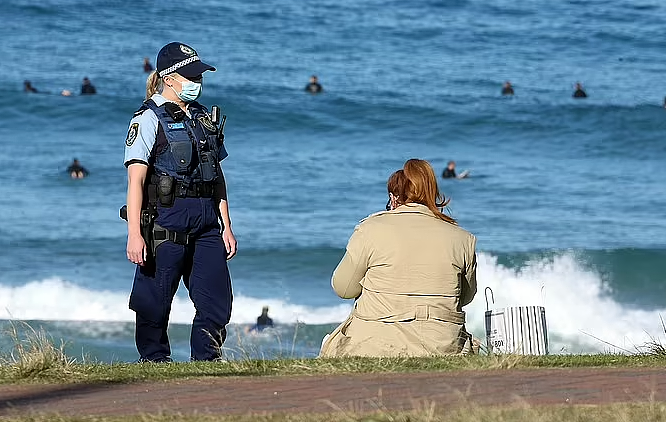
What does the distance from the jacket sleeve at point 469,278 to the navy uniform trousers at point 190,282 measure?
1.11 metres

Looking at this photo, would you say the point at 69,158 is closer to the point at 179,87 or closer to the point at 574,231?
the point at 574,231

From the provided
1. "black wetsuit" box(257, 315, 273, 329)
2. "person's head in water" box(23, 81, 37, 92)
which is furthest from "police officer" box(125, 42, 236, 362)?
"person's head in water" box(23, 81, 37, 92)

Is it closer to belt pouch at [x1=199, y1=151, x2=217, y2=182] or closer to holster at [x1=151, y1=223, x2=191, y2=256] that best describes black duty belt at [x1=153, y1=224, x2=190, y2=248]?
holster at [x1=151, y1=223, x2=191, y2=256]

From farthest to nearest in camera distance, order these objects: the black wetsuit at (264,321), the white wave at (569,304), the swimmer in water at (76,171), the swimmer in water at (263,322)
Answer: the swimmer in water at (76,171) < the black wetsuit at (264,321) < the swimmer in water at (263,322) < the white wave at (569,304)

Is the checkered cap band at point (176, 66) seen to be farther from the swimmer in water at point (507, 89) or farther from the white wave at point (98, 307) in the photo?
the swimmer in water at point (507, 89)

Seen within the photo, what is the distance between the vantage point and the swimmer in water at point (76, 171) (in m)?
23.6

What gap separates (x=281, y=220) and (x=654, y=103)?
13.1 m

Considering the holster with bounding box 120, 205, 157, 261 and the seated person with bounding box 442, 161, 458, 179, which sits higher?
the seated person with bounding box 442, 161, 458, 179

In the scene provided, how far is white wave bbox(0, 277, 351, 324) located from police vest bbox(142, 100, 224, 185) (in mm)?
9336

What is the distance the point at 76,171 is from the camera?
23688 millimetres

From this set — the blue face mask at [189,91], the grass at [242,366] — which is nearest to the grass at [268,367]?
the grass at [242,366]

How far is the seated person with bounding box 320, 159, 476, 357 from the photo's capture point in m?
6.18

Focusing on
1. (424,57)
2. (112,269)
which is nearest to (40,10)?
(424,57)

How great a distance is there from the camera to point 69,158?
83.4ft
